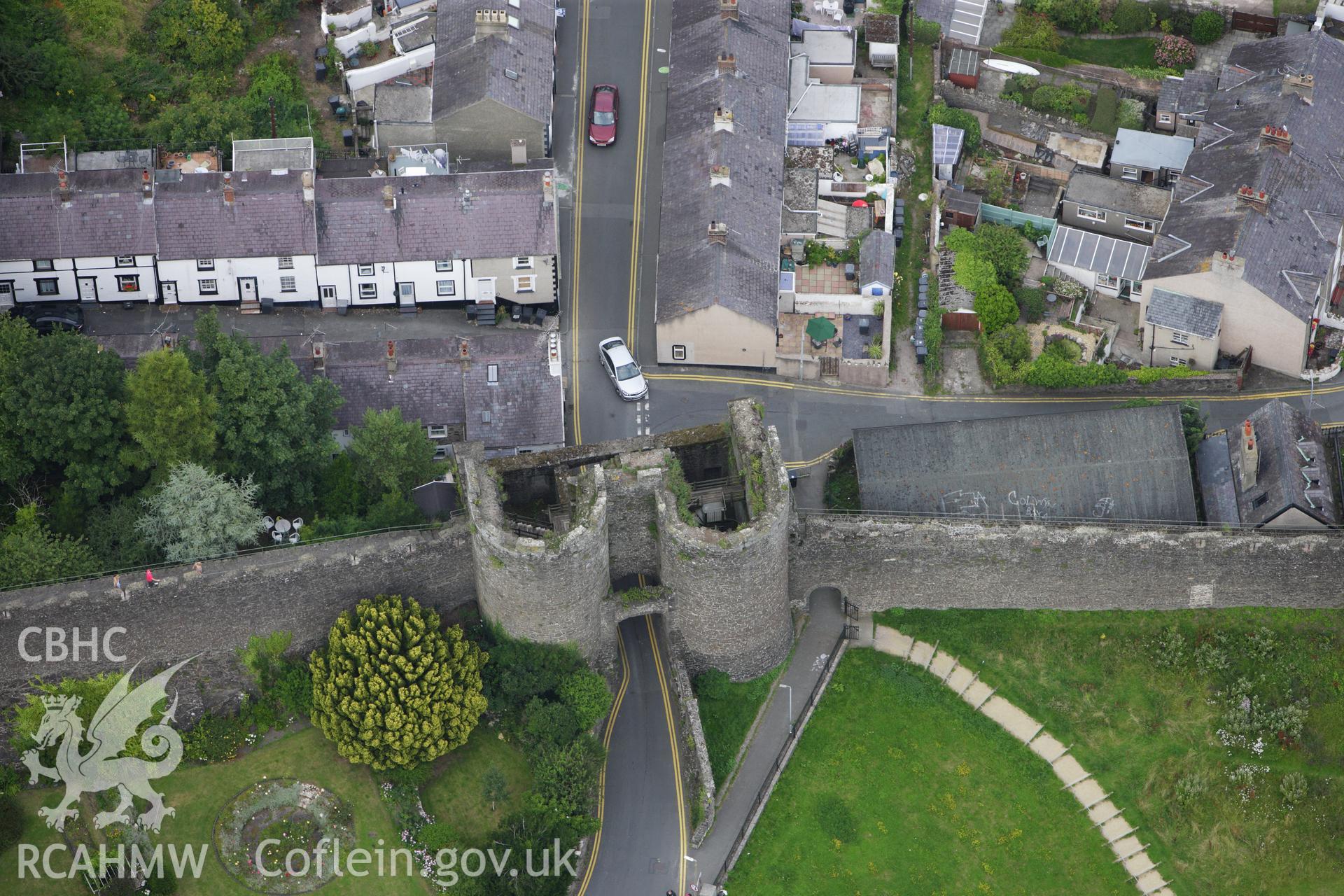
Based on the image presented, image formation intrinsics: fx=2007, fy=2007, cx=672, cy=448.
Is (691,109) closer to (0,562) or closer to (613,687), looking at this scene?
(613,687)

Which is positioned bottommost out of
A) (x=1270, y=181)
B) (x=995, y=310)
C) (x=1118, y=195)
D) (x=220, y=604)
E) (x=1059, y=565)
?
(x=220, y=604)

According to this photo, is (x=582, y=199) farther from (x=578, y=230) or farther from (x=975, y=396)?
(x=975, y=396)

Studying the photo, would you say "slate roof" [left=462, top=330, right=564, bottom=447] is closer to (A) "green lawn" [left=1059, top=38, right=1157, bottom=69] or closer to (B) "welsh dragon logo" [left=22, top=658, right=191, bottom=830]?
(B) "welsh dragon logo" [left=22, top=658, right=191, bottom=830]

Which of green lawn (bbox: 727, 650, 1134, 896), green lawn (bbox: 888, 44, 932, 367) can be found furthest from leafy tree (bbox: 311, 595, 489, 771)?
green lawn (bbox: 888, 44, 932, 367)

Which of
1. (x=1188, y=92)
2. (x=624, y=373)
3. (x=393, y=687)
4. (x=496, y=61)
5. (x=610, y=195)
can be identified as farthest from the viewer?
(x=1188, y=92)

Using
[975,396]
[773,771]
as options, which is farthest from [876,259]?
[773,771]

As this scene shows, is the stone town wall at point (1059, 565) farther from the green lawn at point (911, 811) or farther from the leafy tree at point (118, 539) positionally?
the leafy tree at point (118, 539)

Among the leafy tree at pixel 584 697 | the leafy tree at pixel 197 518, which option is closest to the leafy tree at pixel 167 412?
the leafy tree at pixel 197 518

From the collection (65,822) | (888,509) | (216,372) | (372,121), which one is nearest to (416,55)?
(372,121)
